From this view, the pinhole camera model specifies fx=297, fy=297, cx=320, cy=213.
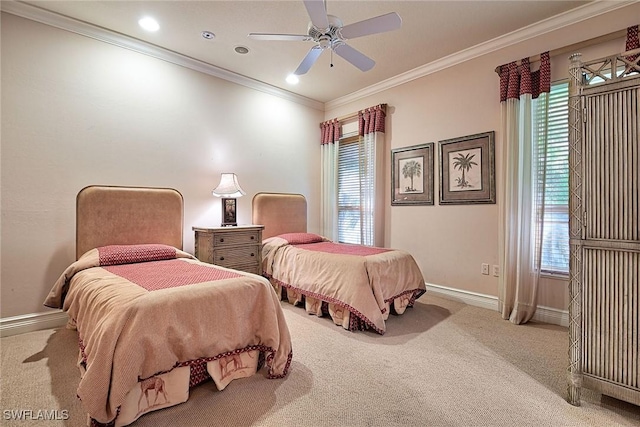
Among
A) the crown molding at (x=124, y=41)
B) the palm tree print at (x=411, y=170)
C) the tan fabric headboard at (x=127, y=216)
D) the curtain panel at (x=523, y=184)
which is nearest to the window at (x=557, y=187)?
the curtain panel at (x=523, y=184)

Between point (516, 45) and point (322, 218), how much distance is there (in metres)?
3.43

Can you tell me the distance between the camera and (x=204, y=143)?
3.85 meters

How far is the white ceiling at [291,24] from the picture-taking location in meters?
2.71

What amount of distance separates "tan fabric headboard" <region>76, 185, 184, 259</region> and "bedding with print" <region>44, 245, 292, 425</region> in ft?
2.29

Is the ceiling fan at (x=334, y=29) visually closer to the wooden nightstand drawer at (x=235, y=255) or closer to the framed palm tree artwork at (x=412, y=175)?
the framed palm tree artwork at (x=412, y=175)

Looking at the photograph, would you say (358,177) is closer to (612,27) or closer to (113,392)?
(612,27)

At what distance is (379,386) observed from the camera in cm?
186

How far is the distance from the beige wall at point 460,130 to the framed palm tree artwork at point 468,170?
8 centimetres

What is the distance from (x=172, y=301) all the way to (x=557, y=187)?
3460 mm

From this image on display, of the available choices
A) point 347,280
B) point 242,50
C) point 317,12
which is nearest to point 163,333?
point 347,280

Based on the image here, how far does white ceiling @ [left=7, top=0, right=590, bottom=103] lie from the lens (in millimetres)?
2709

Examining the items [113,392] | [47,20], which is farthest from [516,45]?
[47,20]

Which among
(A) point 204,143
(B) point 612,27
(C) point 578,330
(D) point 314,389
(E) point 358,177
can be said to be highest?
(B) point 612,27

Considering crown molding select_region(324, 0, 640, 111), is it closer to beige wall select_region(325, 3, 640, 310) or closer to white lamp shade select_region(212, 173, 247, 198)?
beige wall select_region(325, 3, 640, 310)
